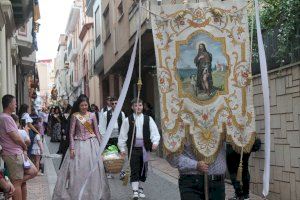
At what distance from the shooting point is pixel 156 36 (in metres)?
5.19

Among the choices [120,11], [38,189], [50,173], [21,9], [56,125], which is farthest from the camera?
[56,125]

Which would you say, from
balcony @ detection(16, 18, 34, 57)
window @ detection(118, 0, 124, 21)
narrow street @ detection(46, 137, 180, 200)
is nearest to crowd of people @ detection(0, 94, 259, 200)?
narrow street @ detection(46, 137, 180, 200)

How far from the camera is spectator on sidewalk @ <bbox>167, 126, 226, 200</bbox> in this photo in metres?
4.97

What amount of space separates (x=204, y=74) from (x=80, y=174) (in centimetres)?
383

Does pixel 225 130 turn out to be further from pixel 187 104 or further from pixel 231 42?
pixel 231 42

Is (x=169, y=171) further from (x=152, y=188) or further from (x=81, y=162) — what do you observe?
(x=81, y=162)

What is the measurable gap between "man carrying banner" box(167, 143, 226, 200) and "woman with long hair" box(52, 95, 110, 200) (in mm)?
3380

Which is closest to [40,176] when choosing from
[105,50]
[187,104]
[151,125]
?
[151,125]

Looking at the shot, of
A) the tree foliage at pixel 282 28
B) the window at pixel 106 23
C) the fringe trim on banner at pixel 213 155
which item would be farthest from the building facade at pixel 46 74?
the fringe trim on banner at pixel 213 155

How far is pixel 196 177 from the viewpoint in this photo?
16.4 feet

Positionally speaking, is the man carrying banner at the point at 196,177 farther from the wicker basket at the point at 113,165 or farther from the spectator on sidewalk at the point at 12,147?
the wicker basket at the point at 113,165

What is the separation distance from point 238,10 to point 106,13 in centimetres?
1916

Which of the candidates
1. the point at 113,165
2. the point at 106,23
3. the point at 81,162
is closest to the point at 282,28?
the point at 113,165

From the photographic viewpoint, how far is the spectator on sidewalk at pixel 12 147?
7.22 metres
